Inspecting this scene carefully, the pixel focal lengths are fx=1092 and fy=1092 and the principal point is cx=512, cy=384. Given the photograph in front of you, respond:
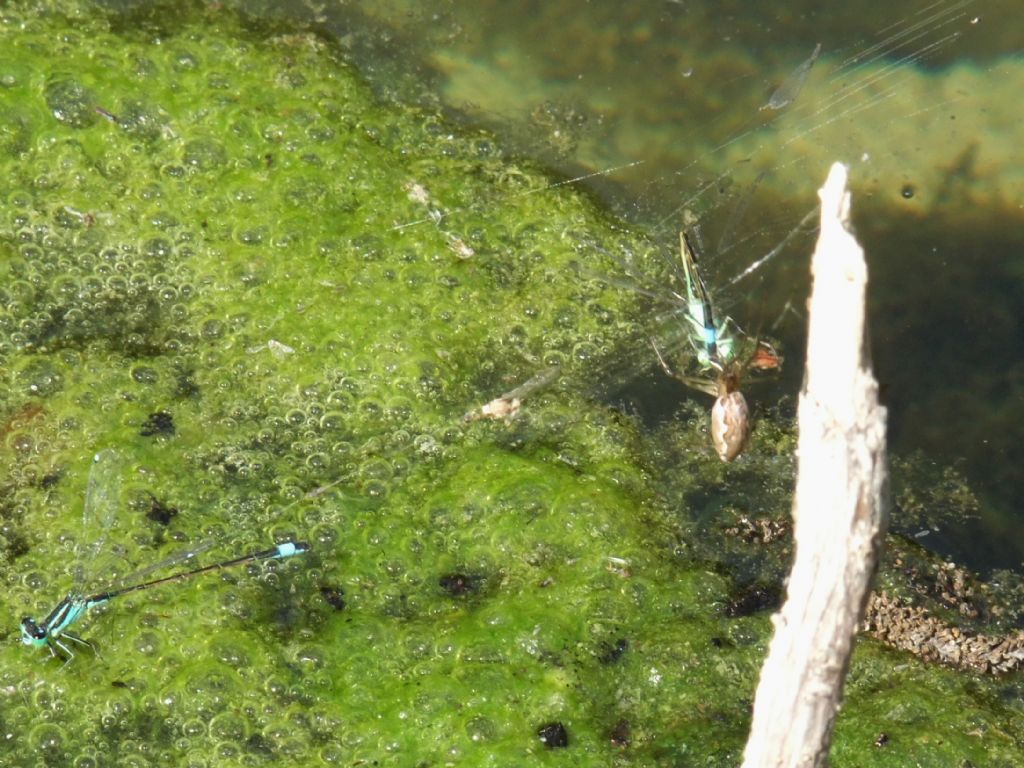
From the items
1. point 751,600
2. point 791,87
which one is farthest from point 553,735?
point 791,87

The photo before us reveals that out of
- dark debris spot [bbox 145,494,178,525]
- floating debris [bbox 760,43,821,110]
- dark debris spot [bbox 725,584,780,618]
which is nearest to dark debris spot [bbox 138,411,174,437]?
dark debris spot [bbox 145,494,178,525]

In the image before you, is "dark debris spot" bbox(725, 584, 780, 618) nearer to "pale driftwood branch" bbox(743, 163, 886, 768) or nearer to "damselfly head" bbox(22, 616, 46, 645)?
"pale driftwood branch" bbox(743, 163, 886, 768)

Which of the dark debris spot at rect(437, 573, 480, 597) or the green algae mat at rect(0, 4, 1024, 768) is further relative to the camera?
the dark debris spot at rect(437, 573, 480, 597)

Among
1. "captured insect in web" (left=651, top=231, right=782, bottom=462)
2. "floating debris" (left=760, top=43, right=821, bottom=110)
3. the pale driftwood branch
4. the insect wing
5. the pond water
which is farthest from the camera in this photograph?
"floating debris" (left=760, top=43, right=821, bottom=110)

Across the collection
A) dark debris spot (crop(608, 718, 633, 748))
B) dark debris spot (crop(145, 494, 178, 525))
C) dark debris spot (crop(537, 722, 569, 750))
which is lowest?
dark debris spot (crop(537, 722, 569, 750))

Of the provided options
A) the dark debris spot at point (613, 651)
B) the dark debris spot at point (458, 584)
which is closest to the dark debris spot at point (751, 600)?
the dark debris spot at point (613, 651)

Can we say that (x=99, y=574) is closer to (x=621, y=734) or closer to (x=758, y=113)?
(x=621, y=734)

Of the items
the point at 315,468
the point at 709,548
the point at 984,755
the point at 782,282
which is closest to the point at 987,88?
the point at 782,282

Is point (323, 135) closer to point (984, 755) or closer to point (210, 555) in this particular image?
point (210, 555)
